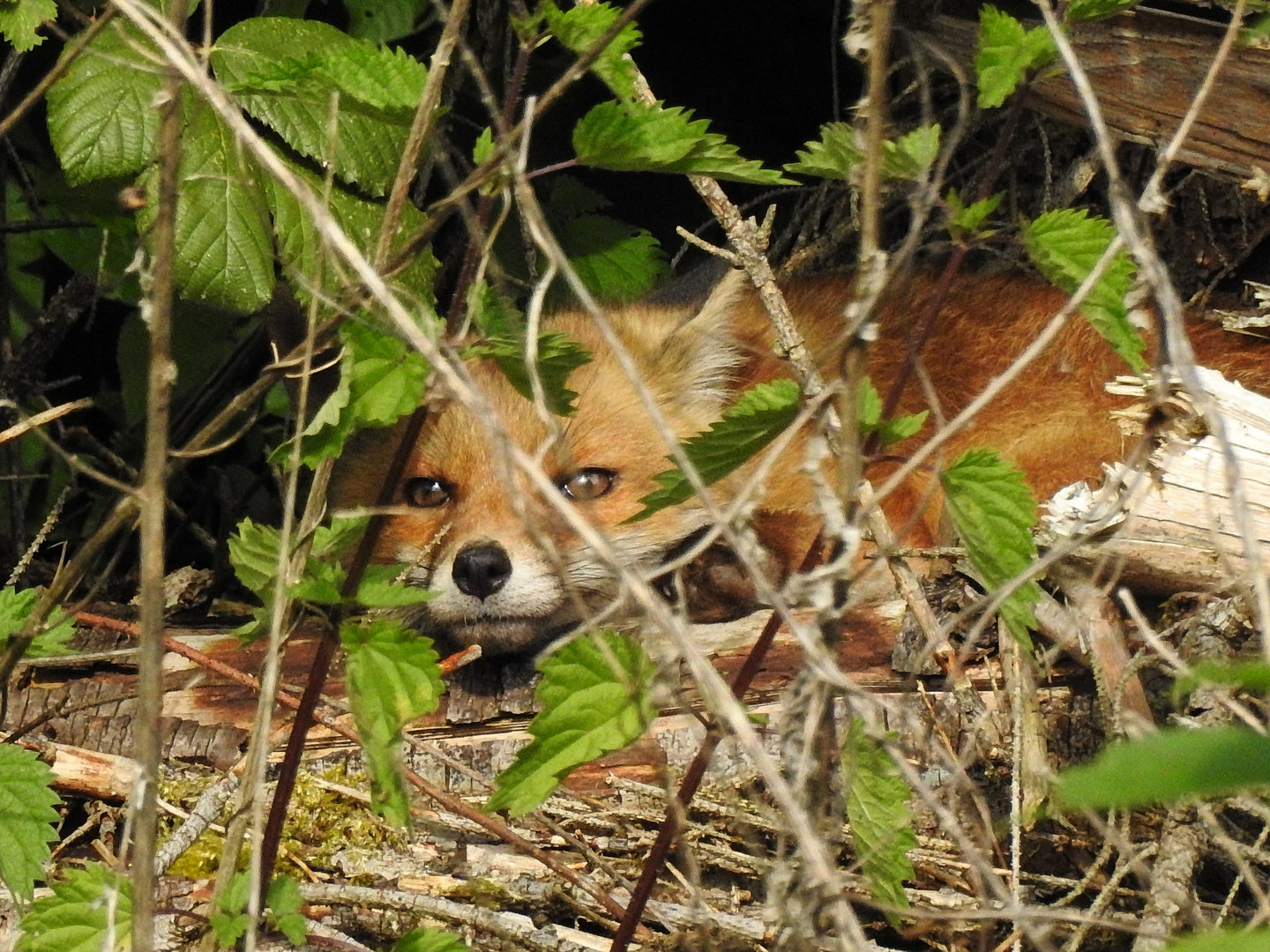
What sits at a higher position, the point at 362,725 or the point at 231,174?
the point at 231,174

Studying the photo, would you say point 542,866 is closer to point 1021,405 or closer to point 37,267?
point 1021,405

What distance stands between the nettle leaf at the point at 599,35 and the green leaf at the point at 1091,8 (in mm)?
773

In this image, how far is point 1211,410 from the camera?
1.90m

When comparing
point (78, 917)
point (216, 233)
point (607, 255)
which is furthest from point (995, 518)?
point (607, 255)

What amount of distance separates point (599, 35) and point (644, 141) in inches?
→ 8.8

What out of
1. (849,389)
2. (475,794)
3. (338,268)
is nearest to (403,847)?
(475,794)

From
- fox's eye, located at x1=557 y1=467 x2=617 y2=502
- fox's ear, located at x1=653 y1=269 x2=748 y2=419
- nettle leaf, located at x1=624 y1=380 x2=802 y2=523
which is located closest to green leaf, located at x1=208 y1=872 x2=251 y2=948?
nettle leaf, located at x1=624 y1=380 x2=802 y2=523

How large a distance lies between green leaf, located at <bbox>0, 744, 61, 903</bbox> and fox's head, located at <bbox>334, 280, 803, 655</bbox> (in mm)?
1315

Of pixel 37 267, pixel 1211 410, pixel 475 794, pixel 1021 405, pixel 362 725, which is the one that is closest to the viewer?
pixel 1211 410

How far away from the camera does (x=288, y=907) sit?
2.15 m

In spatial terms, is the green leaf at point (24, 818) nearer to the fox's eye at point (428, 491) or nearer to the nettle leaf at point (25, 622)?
the nettle leaf at point (25, 622)

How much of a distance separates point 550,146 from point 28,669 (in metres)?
A: 2.96

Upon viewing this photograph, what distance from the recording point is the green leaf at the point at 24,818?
2398 millimetres

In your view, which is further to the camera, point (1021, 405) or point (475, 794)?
point (1021, 405)
